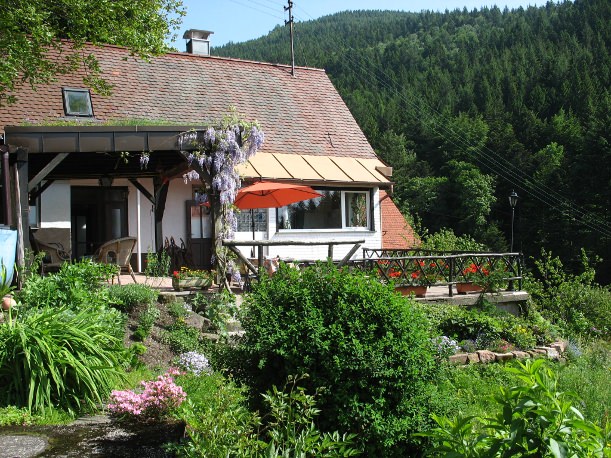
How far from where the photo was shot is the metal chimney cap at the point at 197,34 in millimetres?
23859

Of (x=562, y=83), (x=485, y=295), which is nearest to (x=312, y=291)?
(x=485, y=295)

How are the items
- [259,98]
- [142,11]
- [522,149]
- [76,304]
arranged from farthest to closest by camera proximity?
[522,149] < [259,98] < [142,11] < [76,304]

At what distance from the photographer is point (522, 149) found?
55.5m

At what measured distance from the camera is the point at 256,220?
1873cm

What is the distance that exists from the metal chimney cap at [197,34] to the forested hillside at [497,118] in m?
28.0

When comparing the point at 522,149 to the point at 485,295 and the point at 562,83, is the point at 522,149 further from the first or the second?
the point at 485,295

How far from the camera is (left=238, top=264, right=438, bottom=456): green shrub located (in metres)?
4.76

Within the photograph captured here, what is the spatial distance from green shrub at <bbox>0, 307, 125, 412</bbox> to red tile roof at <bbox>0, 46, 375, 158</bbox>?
1176 centimetres

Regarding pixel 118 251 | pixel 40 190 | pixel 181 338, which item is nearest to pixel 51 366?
pixel 181 338

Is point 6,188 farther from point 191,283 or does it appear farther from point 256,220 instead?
point 256,220

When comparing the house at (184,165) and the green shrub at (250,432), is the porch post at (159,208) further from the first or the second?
the green shrub at (250,432)

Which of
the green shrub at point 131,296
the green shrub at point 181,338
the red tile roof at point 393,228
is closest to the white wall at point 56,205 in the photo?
the green shrub at point 131,296

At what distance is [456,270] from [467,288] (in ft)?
1.49

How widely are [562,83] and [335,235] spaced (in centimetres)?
4970
